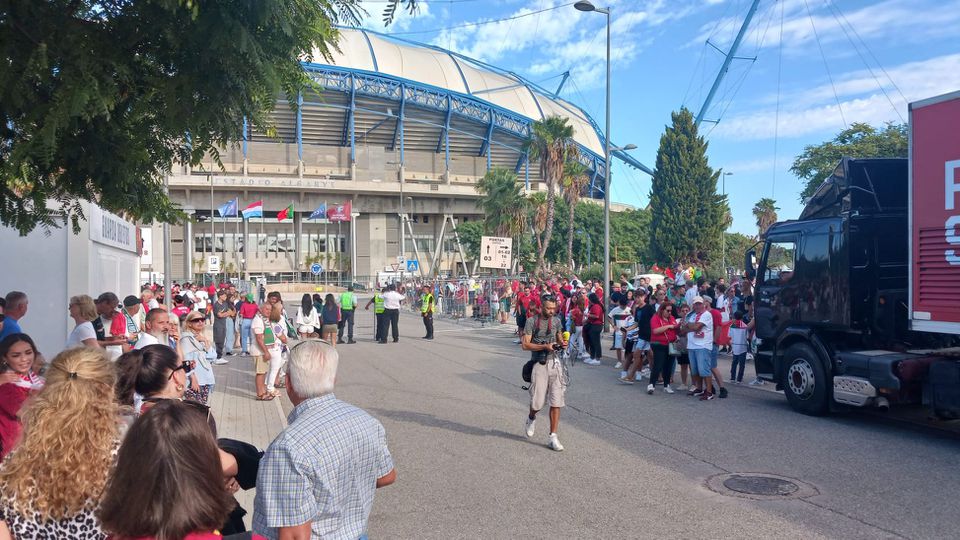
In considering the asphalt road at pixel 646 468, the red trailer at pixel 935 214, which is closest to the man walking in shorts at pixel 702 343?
the asphalt road at pixel 646 468

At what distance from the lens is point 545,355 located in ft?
28.7

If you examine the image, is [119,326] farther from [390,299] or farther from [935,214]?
[390,299]

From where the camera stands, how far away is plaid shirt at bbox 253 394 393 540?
111 inches

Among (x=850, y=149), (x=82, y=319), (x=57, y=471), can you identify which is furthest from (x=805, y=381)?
(x=850, y=149)

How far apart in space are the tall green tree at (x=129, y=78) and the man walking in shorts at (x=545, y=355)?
14.3 ft

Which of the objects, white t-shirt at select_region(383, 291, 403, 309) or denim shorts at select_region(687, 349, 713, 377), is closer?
denim shorts at select_region(687, 349, 713, 377)

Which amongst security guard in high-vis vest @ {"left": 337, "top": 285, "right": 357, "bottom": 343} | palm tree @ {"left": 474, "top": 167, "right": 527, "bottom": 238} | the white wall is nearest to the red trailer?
the white wall

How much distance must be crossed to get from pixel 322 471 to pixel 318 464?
3cm

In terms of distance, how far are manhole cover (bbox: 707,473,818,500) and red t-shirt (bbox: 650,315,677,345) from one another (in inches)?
199

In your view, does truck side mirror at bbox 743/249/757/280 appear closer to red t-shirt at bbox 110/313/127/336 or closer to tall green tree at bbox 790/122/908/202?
red t-shirt at bbox 110/313/127/336

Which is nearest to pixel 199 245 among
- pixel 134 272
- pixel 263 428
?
pixel 134 272

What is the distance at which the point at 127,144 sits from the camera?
5285 millimetres

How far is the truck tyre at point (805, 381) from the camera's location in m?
9.90

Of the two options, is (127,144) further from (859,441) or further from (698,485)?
(859,441)
